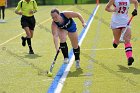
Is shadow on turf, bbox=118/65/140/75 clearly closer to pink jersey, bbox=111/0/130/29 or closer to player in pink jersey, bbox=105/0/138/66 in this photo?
player in pink jersey, bbox=105/0/138/66

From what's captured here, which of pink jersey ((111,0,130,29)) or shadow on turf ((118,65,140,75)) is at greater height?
pink jersey ((111,0,130,29))

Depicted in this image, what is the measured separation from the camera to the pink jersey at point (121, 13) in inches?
400

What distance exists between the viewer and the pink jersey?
400 inches

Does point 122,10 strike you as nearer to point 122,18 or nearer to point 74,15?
point 122,18

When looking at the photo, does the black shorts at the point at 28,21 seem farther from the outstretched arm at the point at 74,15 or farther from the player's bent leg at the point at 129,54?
the player's bent leg at the point at 129,54

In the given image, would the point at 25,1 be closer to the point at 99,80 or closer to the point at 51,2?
the point at 99,80

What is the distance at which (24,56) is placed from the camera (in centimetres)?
1263

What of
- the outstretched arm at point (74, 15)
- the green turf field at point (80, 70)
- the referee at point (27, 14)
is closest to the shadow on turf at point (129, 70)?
the green turf field at point (80, 70)

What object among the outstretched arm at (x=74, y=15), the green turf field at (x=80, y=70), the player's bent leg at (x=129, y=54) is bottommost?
the green turf field at (x=80, y=70)

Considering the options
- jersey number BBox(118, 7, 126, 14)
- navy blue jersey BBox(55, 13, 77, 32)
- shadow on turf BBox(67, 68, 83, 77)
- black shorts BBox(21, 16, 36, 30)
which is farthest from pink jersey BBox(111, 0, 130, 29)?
black shorts BBox(21, 16, 36, 30)

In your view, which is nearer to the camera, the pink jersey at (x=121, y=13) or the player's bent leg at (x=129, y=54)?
the player's bent leg at (x=129, y=54)

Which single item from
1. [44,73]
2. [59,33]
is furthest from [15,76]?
[59,33]

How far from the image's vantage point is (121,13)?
10.3 m

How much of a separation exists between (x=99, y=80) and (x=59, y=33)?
203 centimetres
